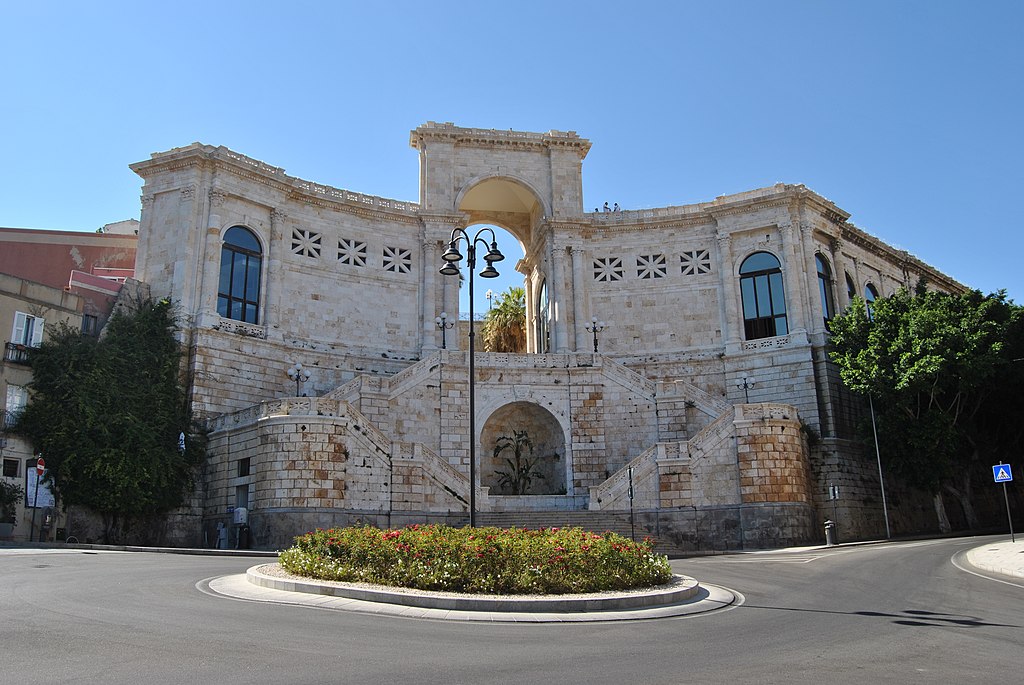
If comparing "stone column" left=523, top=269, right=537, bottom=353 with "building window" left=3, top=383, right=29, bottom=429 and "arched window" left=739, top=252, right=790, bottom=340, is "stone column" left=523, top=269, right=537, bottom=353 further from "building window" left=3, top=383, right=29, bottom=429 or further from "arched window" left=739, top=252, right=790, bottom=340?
"building window" left=3, top=383, right=29, bottom=429

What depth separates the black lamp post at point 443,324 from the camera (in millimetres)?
45312

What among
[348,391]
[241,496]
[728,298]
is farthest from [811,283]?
[241,496]

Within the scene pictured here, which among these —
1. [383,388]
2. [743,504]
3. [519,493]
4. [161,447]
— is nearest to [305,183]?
[383,388]

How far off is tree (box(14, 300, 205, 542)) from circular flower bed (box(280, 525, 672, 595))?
20662 mm

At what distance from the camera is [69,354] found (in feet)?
113

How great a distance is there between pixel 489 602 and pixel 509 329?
4867 cm

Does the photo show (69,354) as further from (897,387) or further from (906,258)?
(906,258)

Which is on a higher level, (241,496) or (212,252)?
(212,252)

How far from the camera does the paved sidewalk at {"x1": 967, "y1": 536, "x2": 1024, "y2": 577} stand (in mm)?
19484

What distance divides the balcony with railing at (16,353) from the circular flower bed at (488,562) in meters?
22.8

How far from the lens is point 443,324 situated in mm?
45312

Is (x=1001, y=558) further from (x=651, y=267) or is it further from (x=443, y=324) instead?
(x=651, y=267)

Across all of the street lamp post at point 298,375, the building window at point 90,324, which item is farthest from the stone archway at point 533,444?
the building window at point 90,324

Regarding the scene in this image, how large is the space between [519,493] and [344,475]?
1096 centimetres
